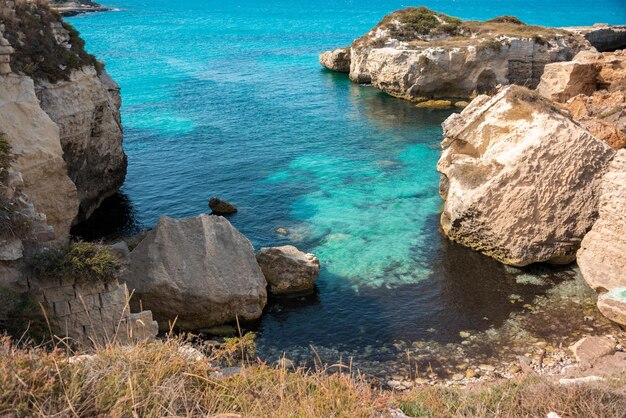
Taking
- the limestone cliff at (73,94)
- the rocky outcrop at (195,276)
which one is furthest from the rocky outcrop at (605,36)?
the rocky outcrop at (195,276)

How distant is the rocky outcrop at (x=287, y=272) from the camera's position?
935 inches

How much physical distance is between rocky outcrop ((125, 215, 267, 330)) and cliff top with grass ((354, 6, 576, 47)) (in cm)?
4287

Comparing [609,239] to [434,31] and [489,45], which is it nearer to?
[489,45]

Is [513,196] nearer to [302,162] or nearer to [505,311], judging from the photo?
[505,311]

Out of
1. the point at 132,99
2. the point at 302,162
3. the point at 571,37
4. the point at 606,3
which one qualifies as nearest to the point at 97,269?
the point at 302,162

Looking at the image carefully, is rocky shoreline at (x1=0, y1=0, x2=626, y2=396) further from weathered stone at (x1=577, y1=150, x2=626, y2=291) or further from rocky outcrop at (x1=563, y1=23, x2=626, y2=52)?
rocky outcrop at (x1=563, y1=23, x2=626, y2=52)

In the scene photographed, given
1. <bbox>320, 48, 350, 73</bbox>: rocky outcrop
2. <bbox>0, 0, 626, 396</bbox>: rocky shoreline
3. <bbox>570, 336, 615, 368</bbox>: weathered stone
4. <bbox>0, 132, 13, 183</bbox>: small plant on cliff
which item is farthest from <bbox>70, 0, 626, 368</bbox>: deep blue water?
<bbox>0, 132, 13, 183</bbox>: small plant on cliff

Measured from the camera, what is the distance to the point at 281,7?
15612 cm

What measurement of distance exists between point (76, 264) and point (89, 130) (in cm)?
1522

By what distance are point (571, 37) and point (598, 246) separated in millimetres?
44364

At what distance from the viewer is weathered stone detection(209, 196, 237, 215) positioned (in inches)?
1231

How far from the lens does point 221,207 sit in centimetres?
3130

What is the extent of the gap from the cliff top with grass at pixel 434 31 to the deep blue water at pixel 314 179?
6475mm

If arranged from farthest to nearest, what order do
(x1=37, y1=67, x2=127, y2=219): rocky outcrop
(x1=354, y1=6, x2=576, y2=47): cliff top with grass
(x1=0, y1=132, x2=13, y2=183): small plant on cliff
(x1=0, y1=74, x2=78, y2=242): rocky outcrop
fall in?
(x1=354, y1=6, x2=576, y2=47): cliff top with grass, (x1=37, y1=67, x2=127, y2=219): rocky outcrop, (x1=0, y1=74, x2=78, y2=242): rocky outcrop, (x1=0, y1=132, x2=13, y2=183): small plant on cliff
